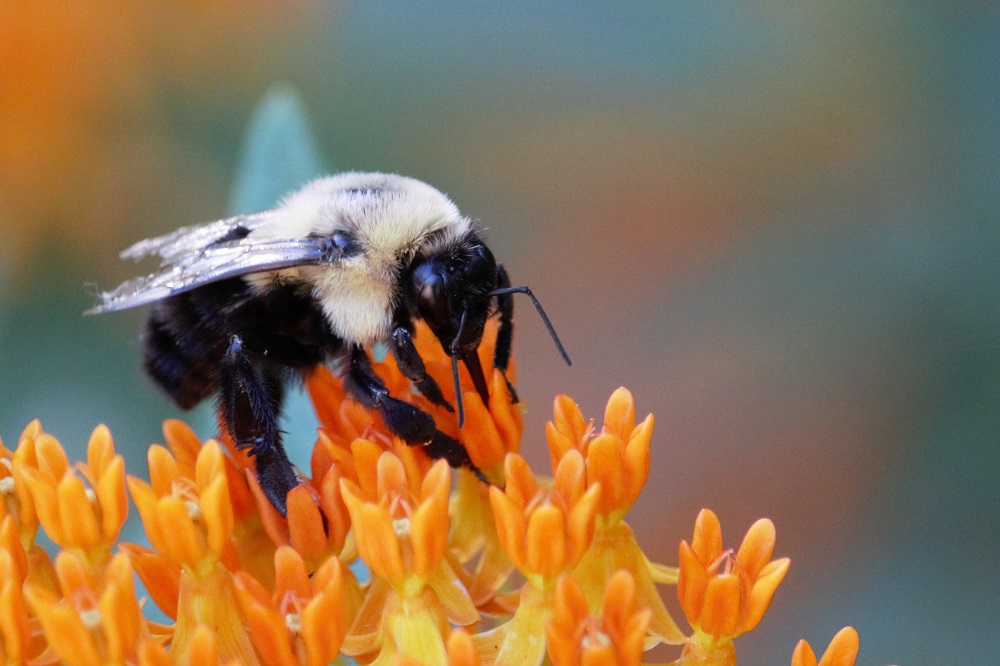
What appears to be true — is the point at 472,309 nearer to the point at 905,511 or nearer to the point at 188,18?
the point at 905,511

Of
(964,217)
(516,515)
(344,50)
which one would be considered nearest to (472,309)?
(516,515)

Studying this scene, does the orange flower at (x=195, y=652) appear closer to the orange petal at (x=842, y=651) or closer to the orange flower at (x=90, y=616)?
the orange flower at (x=90, y=616)

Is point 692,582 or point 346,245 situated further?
point 346,245

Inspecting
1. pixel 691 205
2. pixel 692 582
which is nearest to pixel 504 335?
pixel 692 582

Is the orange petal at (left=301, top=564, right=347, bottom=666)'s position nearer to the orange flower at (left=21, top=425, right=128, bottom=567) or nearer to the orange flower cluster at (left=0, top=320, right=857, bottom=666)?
the orange flower cluster at (left=0, top=320, right=857, bottom=666)

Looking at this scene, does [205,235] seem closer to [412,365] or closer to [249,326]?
[249,326]

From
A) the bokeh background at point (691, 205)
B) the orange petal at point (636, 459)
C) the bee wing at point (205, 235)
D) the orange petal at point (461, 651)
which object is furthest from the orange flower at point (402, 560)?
the bokeh background at point (691, 205)
